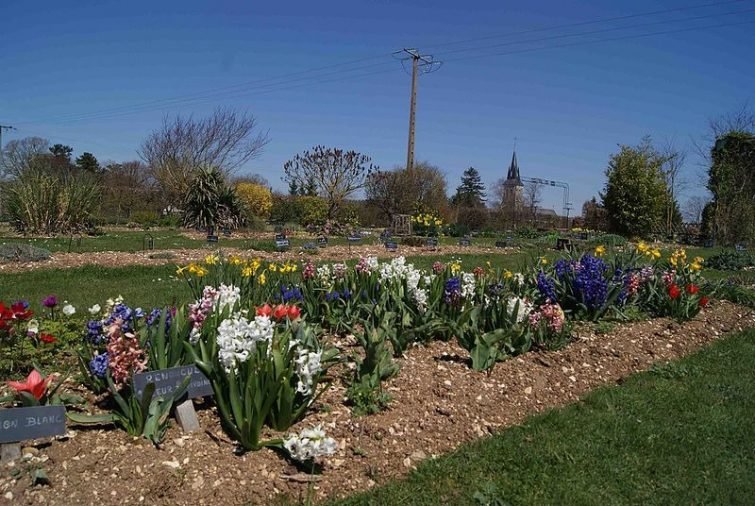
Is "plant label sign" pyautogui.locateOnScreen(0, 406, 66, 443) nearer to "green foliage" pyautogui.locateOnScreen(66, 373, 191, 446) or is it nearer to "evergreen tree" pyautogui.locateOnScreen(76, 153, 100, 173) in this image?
"green foliage" pyautogui.locateOnScreen(66, 373, 191, 446)

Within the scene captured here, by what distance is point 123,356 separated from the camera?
3.07 metres

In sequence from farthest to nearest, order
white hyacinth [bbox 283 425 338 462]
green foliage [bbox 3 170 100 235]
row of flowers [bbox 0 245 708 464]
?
green foliage [bbox 3 170 100 235], row of flowers [bbox 0 245 708 464], white hyacinth [bbox 283 425 338 462]

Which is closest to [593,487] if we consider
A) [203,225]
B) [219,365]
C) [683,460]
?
[683,460]

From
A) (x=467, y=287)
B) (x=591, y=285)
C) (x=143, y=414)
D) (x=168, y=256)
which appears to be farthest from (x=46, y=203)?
(x=143, y=414)

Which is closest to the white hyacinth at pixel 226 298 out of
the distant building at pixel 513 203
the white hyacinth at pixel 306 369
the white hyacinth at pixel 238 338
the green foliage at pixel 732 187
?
the white hyacinth at pixel 238 338

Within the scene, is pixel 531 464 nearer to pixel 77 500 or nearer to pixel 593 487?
pixel 593 487

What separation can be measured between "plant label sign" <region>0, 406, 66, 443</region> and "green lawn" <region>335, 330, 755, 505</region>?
141 cm

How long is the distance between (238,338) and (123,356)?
638mm

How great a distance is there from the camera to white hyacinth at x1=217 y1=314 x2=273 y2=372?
3023 millimetres

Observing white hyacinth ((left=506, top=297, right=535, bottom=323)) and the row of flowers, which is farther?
white hyacinth ((left=506, top=297, right=535, bottom=323))

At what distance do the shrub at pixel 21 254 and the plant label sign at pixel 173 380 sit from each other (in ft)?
30.8

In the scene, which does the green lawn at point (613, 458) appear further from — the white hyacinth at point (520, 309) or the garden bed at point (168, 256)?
the garden bed at point (168, 256)

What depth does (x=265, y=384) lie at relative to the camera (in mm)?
2998

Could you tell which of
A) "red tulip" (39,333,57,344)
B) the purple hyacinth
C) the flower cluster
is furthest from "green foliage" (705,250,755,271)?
"red tulip" (39,333,57,344)
